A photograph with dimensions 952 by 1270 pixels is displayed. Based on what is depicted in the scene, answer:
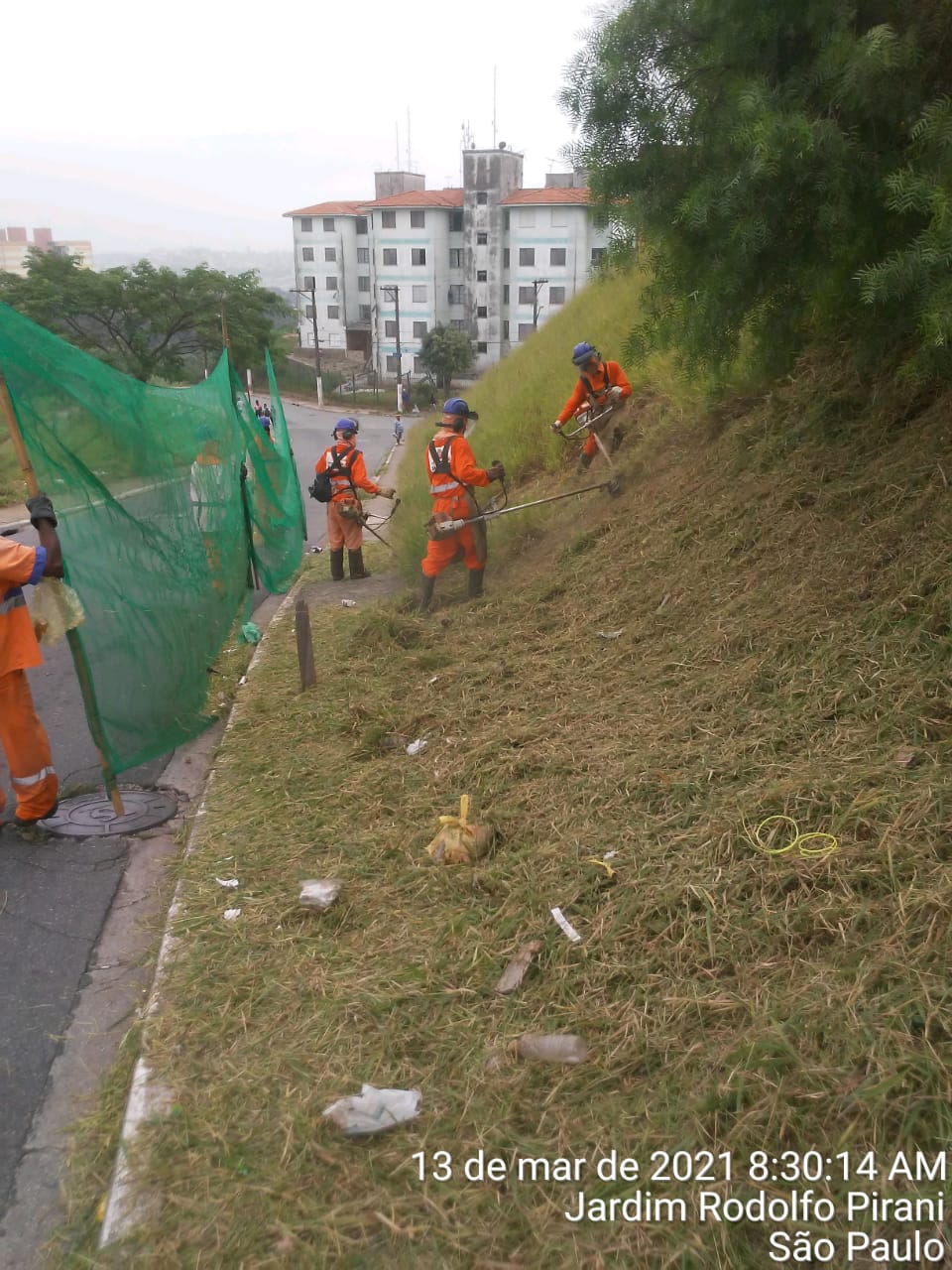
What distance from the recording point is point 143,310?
3209 centimetres

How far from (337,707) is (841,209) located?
3615 mm

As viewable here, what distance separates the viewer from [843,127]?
3816 millimetres

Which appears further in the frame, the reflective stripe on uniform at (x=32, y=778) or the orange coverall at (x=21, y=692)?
the reflective stripe on uniform at (x=32, y=778)

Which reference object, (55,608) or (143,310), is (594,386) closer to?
(55,608)

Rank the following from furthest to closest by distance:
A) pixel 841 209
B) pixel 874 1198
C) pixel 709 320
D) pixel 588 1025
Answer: pixel 709 320
pixel 841 209
pixel 588 1025
pixel 874 1198

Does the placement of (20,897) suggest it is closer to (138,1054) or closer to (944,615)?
(138,1054)

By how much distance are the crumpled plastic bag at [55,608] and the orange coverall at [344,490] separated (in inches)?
199

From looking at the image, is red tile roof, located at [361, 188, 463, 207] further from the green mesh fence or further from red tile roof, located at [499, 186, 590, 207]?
the green mesh fence

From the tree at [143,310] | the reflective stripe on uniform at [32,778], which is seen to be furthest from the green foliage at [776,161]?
the tree at [143,310]

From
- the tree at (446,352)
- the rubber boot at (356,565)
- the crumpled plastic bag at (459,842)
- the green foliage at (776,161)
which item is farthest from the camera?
the tree at (446,352)

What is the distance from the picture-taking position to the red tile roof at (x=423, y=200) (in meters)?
50.6

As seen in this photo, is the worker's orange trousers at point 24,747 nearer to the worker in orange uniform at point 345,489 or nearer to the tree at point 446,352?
the worker in orange uniform at point 345,489

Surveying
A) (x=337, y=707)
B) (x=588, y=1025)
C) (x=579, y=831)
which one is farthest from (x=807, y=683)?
(x=337, y=707)

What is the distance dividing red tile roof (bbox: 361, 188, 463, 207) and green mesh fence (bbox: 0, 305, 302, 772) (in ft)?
161
